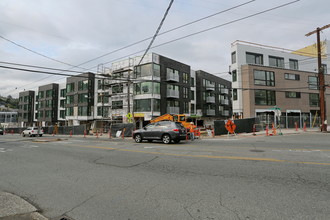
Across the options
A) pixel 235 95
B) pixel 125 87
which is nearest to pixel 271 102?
pixel 235 95

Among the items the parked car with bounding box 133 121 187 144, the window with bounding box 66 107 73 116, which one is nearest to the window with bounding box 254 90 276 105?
the parked car with bounding box 133 121 187 144

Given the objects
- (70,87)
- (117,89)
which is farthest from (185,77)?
(70,87)

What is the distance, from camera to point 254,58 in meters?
32.3

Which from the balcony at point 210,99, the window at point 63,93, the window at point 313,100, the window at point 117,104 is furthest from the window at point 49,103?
the window at point 313,100

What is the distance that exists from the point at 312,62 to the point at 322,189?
135 ft

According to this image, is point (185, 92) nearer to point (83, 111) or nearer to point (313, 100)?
point (313, 100)

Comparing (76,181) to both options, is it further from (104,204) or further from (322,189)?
(322,189)

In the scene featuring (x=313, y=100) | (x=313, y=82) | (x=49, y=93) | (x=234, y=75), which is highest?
(x=49, y=93)

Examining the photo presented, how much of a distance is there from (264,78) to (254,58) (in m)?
3.58

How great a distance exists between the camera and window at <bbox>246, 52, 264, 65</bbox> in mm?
31773

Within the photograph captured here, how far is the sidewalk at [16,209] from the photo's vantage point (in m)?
3.37

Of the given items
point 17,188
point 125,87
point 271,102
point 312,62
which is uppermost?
point 312,62

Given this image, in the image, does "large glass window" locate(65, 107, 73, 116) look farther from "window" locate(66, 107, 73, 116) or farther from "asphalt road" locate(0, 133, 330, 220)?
"asphalt road" locate(0, 133, 330, 220)

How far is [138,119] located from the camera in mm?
34906
